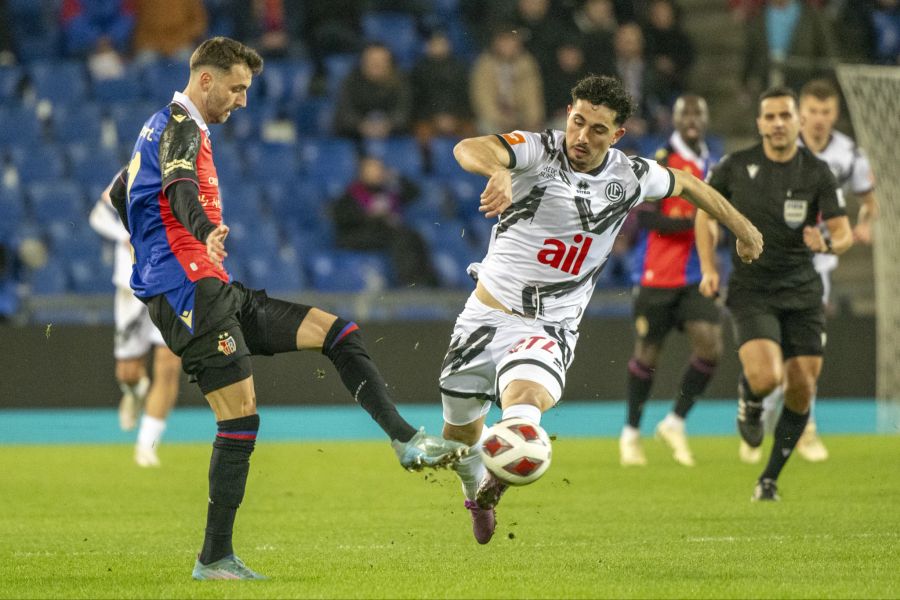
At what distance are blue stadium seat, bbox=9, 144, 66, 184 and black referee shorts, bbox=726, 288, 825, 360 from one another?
10.1 m

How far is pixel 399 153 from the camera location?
17422 mm

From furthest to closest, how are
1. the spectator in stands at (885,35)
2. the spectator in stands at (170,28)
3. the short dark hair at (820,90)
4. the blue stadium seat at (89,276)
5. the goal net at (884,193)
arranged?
1. the spectator in stands at (885,35)
2. the spectator in stands at (170,28)
3. the blue stadium seat at (89,276)
4. the goal net at (884,193)
5. the short dark hair at (820,90)

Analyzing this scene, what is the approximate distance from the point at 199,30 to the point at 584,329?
20.6ft

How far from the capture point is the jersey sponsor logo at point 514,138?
21.1 ft

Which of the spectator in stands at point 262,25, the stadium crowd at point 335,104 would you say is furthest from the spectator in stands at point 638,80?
the spectator in stands at point 262,25

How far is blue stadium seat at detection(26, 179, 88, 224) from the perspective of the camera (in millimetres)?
16297

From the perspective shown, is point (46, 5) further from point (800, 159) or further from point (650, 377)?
point (800, 159)

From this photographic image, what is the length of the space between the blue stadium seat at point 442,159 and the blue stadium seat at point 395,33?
162 cm

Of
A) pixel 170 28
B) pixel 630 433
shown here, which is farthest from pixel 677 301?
pixel 170 28

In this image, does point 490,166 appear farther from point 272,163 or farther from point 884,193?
point 272,163

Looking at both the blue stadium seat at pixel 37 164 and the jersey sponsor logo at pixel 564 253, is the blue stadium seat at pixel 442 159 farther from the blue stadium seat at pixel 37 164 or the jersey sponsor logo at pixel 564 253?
the jersey sponsor logo at pixel 564 253

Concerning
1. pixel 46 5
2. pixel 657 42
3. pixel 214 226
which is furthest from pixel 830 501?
pixel 46 5

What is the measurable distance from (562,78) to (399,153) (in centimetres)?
211

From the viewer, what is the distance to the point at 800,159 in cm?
918
